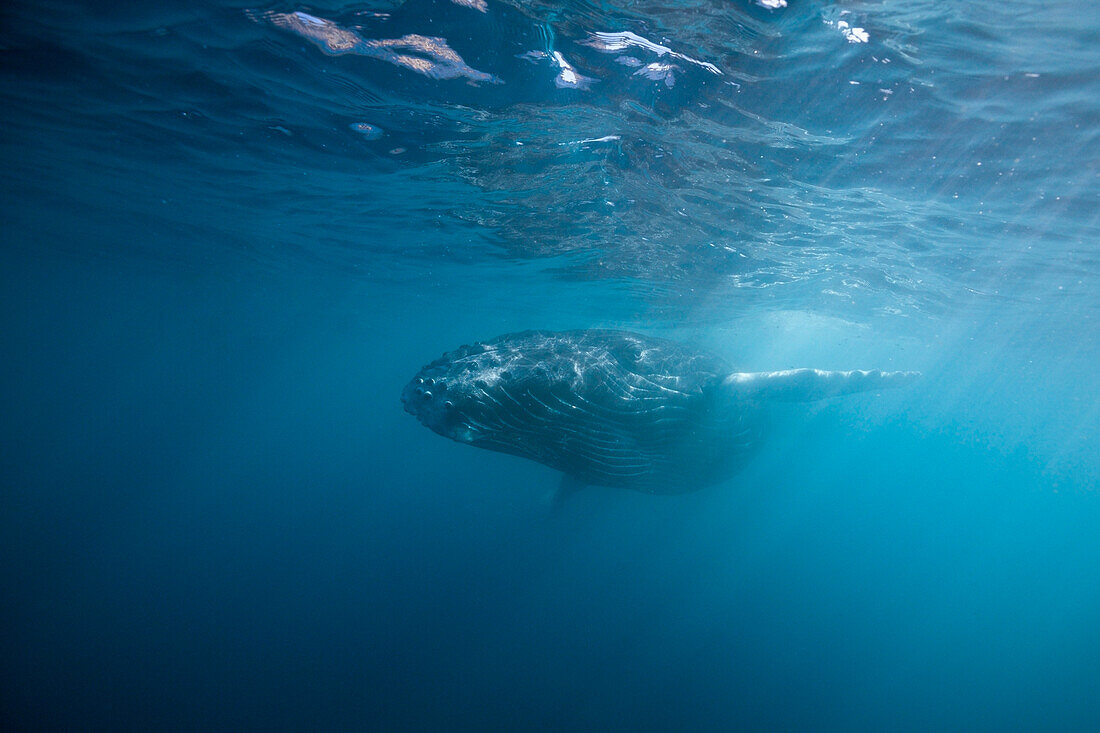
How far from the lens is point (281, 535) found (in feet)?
92.6

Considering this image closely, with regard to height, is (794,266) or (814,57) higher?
(814,57)

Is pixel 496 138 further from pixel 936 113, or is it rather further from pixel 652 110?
pixel 936 113

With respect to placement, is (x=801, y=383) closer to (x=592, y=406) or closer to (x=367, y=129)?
(x=592, y=406)

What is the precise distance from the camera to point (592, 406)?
20.7ft

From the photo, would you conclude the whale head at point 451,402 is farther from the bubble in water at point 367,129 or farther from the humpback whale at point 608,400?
the bubble in water at point 367,129

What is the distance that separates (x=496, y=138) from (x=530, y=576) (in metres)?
21.2

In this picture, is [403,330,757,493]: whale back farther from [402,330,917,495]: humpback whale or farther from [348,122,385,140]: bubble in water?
[348,122,385,140]: bubble in water

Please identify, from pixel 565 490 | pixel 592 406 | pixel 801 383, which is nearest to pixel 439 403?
pixel 592 406

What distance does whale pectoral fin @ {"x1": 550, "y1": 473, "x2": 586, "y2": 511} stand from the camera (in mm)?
8684

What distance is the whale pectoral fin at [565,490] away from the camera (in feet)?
28.5

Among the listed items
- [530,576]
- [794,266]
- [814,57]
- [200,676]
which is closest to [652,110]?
[814,57]

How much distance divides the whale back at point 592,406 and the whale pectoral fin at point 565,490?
1.17ft

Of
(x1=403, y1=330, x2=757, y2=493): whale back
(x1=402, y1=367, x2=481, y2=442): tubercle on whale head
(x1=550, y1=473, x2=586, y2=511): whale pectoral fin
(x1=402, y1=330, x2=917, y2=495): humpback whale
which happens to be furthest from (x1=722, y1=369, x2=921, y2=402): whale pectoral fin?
(x1=402, y1=367, x2=481, y2=442): tubercle on whale head

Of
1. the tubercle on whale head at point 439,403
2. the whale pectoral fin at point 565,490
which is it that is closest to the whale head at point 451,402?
the tubercle on whale head at point 439,403
